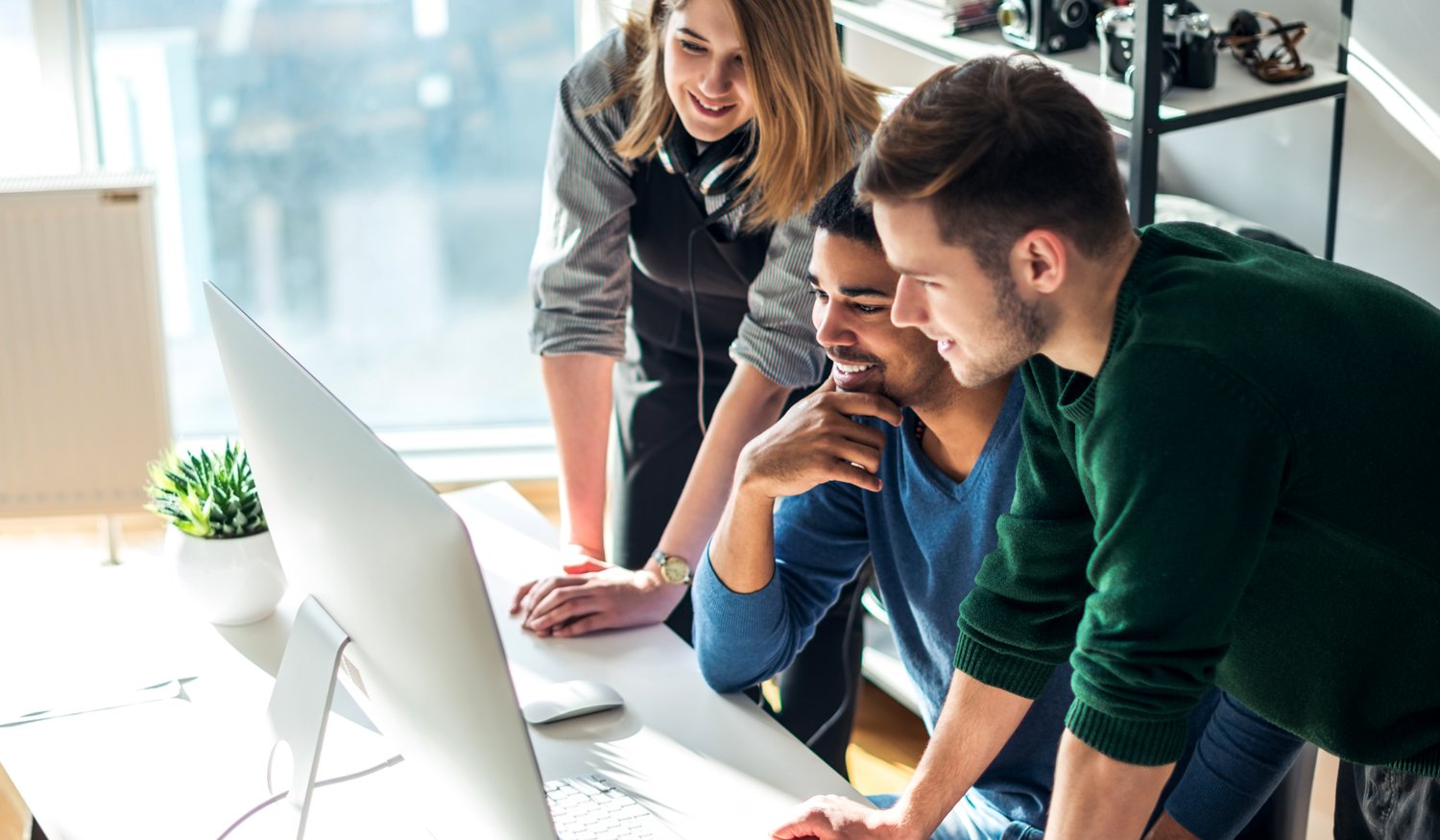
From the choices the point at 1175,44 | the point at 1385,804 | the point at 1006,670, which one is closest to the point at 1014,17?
the point at 1175,44

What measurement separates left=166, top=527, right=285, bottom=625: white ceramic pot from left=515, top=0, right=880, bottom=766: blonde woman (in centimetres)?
28

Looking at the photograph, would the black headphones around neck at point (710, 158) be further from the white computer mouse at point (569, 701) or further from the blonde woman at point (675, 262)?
the white computer mouse at point (569, 701)

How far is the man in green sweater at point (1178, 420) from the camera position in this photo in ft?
3.18

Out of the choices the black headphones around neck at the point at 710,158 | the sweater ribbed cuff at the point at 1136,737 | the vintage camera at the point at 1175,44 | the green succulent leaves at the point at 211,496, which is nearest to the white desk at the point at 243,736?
the green succulent leaves at the point at 211,496

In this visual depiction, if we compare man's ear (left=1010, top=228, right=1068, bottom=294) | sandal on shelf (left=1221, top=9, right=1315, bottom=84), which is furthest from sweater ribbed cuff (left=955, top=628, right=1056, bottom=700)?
sandal on shelf (left=1221, top=9, right=1315, bottom=84)

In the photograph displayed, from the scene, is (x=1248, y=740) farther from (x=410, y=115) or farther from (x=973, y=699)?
(x=410, y=115)

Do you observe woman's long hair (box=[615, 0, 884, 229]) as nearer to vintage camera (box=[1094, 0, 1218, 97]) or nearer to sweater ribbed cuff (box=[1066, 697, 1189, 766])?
vintage camera (box=[1094, 0, 1218, 97])

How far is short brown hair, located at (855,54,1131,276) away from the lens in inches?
40.1

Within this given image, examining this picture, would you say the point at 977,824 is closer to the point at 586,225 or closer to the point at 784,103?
the point at 784,103

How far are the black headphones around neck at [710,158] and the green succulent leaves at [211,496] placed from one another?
2.14 feet

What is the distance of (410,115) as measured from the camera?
3674mm

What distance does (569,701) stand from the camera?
57.3 inches

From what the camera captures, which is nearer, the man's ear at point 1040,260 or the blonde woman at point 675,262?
the man's ear at point 1040,260

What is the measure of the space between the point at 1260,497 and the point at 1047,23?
141cm
